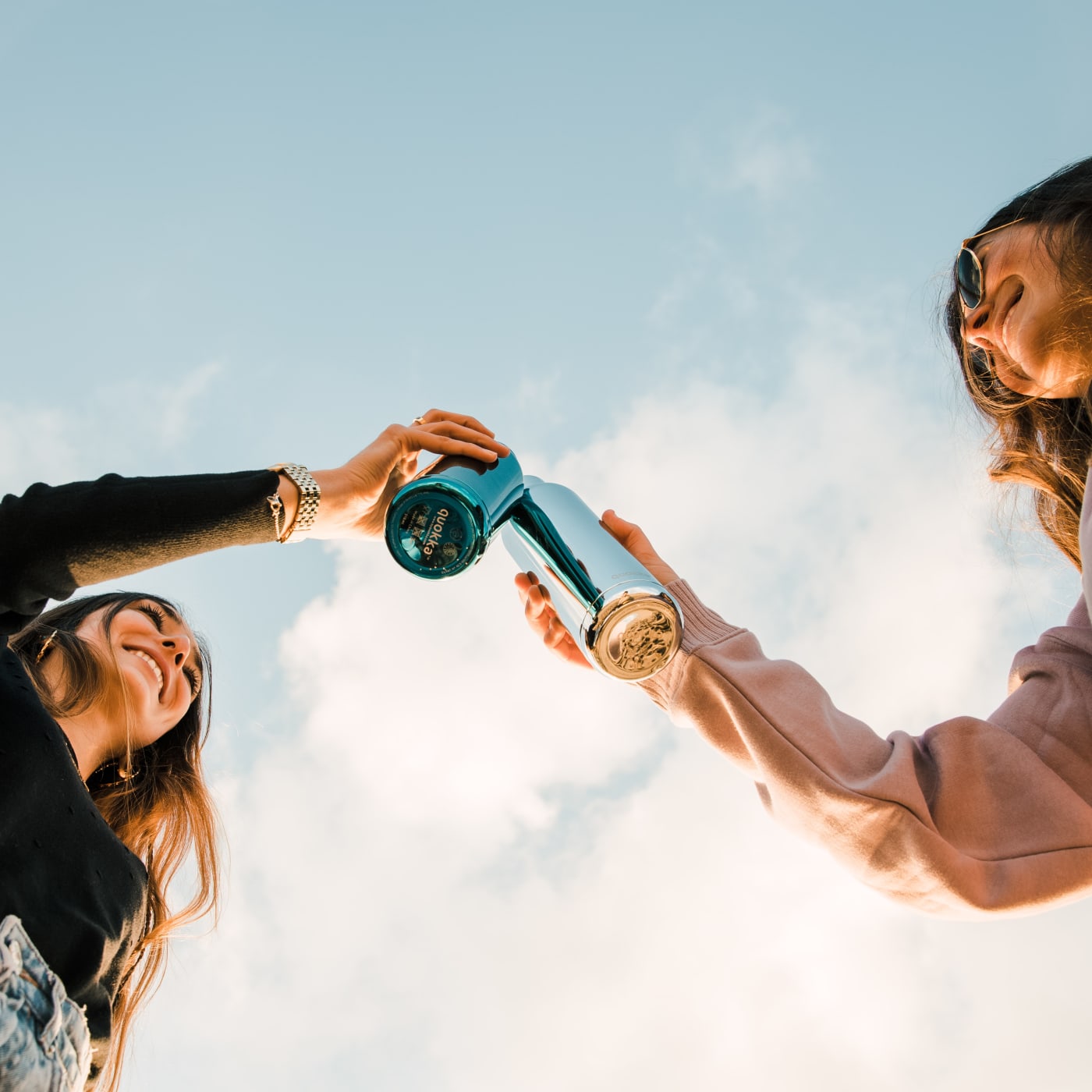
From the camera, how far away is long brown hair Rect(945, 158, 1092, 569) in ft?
5.44

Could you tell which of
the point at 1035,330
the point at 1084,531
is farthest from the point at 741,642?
the point at 1035,330

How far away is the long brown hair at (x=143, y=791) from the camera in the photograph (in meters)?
1.88

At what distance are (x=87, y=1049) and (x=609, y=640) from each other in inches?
40.2

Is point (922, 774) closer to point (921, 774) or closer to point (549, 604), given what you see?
point (921, 774)

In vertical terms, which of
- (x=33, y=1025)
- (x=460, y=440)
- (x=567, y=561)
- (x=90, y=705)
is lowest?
(x=33, y=1025)

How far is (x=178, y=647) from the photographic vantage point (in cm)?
215

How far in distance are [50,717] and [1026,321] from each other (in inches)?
74.8

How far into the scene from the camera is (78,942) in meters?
1.39

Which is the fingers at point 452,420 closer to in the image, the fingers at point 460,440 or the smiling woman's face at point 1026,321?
the fingers at point 460,440

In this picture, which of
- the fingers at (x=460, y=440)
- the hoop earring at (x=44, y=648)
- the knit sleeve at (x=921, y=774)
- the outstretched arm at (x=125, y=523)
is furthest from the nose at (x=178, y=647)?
the knit sleeve at (x=921, y=774)

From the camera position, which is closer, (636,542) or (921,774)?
(921,774)

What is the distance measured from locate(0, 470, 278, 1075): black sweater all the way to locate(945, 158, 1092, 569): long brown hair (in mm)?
1482

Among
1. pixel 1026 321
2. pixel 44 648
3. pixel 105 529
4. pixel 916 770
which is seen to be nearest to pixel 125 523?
pixel 105 529

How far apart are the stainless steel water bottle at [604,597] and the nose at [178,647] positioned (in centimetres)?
109
